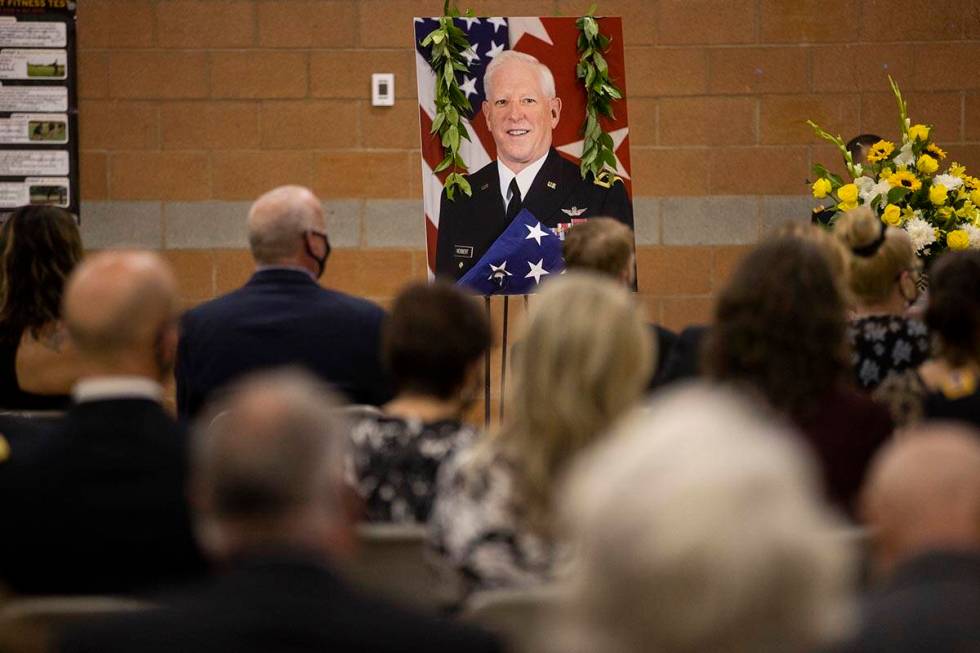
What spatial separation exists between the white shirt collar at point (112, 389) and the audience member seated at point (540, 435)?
476mm

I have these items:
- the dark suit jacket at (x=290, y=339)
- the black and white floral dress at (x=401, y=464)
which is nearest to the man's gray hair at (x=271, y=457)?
the black and white floral dress at (x=401, y=464)

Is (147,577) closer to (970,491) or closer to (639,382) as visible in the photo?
(639,382)

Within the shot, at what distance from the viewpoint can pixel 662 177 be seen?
5254 mm

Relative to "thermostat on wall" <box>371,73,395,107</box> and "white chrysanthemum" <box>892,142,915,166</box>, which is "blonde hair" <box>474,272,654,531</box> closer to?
"white chrysanthemum" <box>892,142,915,166</box>

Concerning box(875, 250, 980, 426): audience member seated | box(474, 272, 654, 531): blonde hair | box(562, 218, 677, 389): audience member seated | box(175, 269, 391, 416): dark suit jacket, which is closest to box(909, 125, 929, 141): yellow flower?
box(562, 218, 677, 389): audience member seated

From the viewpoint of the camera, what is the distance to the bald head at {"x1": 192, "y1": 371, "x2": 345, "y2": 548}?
1226 mm

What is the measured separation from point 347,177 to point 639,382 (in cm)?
346

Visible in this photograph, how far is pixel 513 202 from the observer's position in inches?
179

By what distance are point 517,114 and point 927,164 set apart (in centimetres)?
141

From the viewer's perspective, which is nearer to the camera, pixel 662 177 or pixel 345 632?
pixel 345 632

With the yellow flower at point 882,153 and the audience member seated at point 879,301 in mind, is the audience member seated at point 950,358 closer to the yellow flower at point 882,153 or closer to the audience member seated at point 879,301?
the audience member seated at point 879,301

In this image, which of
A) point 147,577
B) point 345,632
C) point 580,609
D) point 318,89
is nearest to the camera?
point 580,609

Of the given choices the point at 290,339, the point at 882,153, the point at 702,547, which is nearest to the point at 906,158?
the point at 882,153

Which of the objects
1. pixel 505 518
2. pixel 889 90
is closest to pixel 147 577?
pixel 505 518
